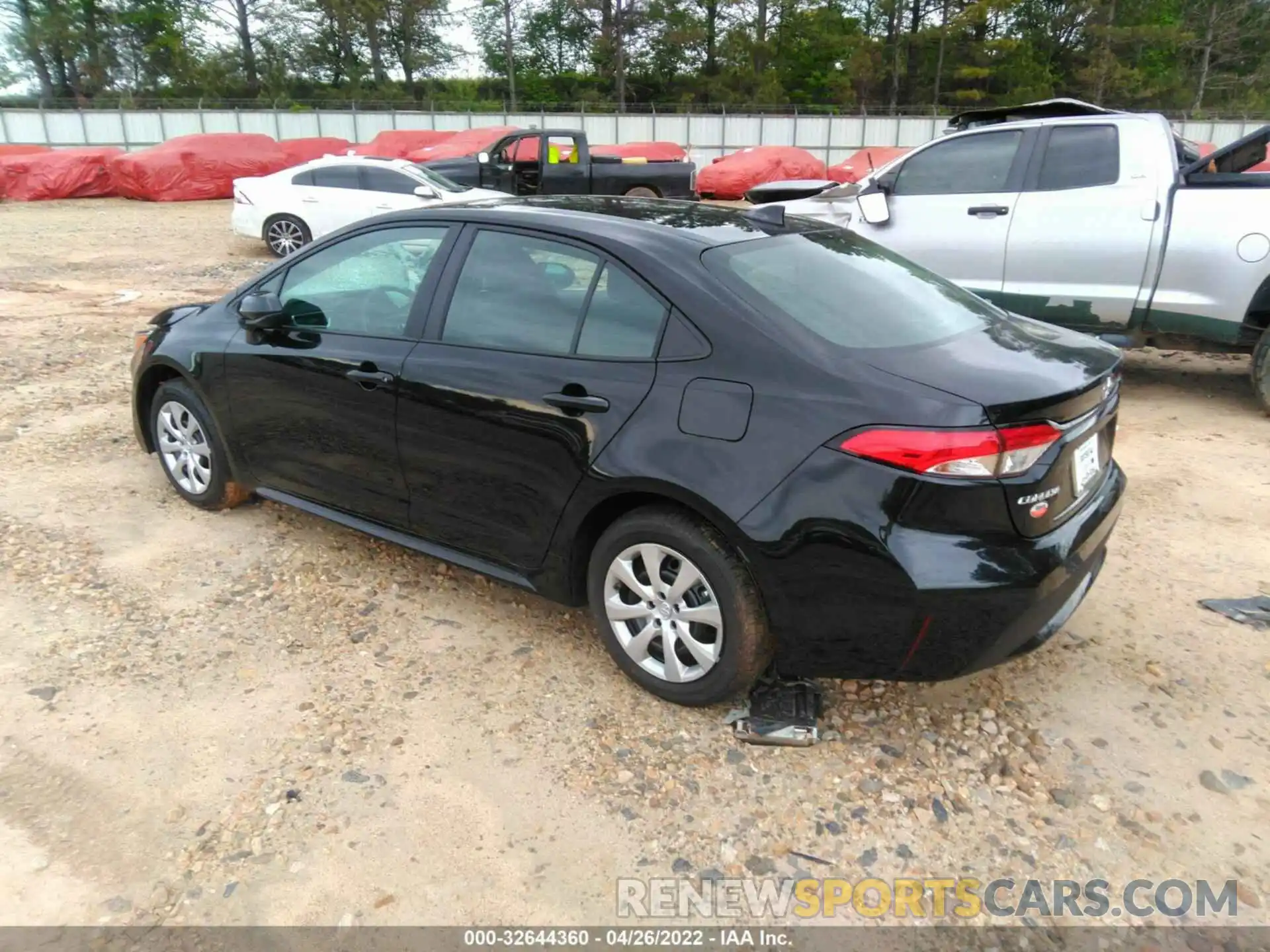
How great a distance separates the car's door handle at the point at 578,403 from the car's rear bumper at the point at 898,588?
0.64 meters

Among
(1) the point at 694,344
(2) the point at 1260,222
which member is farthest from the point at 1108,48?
(1) the point at 694,344

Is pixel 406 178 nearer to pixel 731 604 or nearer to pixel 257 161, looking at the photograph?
pixel 731 604

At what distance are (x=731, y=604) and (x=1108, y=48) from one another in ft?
166

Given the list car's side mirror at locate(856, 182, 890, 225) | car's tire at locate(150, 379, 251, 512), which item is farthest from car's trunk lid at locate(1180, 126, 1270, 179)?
car's tire at locate(150, 379, 251, 512)

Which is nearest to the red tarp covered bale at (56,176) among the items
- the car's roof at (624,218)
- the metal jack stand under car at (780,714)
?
the car's roof at (624,218)

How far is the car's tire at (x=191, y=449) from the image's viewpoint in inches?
171

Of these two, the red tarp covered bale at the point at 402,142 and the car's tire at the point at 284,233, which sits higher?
the red tarp covered bale at the point at 402,142

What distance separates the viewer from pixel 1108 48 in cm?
4294

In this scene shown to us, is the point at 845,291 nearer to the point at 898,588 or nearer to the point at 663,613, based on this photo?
the point at 898,588

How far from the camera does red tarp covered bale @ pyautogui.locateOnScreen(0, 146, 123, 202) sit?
21859 mm

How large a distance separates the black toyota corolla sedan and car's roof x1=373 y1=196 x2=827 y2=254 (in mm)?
18

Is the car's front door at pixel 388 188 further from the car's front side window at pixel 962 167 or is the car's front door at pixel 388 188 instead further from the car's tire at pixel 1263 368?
the car's tire at pixel 1263 368

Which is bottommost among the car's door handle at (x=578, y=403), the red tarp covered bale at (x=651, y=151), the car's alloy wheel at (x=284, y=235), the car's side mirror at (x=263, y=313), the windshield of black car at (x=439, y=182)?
the car's alloy wheel at (x=284, y=235)

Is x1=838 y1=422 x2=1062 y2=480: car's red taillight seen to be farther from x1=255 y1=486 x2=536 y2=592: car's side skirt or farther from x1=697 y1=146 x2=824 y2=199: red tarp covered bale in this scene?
x1=697 y1=146 x2=824 y2=199: red tarp covered bale
